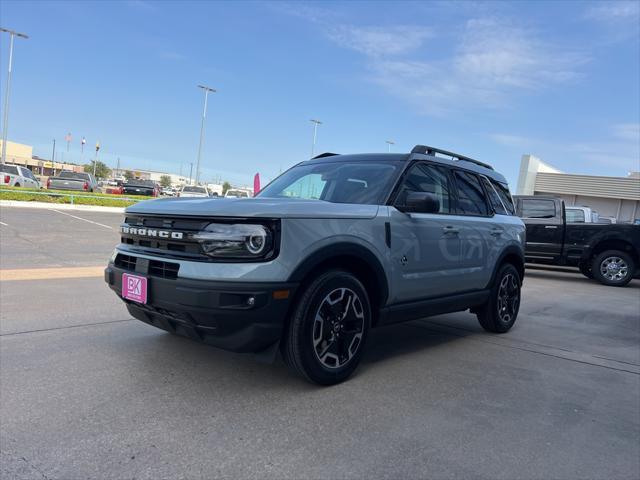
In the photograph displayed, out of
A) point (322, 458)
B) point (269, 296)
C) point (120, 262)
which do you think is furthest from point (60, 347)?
point (322, 458)

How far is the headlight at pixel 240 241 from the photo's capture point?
327 cm

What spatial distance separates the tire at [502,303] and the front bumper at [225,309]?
3.28m

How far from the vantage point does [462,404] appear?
368 centimetres

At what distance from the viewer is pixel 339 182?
4.67 m

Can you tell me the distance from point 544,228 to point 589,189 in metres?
31.0

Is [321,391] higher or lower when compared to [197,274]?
lower

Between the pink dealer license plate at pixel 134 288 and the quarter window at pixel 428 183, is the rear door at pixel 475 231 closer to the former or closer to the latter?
the quarter window at pixel 428 183

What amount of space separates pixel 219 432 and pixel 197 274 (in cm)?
96

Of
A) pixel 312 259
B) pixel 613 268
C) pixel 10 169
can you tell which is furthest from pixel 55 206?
pixel 312 259

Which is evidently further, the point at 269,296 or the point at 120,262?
the point at 120,262

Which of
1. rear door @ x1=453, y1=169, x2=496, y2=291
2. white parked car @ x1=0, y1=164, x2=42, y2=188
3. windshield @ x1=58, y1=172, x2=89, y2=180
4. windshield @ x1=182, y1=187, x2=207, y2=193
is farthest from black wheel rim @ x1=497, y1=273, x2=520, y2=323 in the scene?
windshield @ x1=58, y1=172, x2=89, y2=180

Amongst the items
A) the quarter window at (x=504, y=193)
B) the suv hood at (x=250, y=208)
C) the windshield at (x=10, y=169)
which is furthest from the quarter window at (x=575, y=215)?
the windshield at (x=10, y=169)

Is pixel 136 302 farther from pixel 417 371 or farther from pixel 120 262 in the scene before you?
pixel 417 371

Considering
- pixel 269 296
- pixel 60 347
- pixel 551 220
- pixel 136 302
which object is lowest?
pixel 60 347
